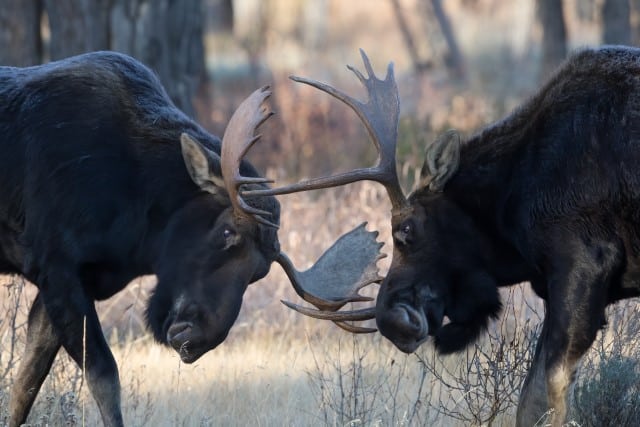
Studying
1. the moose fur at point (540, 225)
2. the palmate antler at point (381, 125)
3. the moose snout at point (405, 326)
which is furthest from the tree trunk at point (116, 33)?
the moose snout at point (405, 326)

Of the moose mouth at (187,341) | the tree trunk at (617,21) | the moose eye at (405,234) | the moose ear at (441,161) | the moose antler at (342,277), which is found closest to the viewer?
the moose mouth at (187,341)

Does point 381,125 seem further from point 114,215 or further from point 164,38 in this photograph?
point 164,38

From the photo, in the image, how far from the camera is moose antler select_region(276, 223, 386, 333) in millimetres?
7703

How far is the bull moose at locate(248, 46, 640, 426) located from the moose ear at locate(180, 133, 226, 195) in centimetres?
33

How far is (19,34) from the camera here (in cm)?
1326

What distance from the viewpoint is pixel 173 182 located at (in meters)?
7.36

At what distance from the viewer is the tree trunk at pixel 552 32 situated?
20.4m

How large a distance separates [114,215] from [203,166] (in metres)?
0.57

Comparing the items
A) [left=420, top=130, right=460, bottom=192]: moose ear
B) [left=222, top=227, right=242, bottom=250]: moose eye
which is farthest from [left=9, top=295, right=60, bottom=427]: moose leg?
[left=420, top=130, right=460, bottom=192]: moose ear

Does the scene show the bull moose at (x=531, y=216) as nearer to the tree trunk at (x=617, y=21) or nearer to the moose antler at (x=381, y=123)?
the moose antler at (x=381, y=123)

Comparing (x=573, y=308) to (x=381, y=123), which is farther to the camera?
(x=381, y=123)

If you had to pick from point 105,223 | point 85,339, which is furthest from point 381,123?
point 85,339

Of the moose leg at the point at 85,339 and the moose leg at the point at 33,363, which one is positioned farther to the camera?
the moose leg at the point at 33,363

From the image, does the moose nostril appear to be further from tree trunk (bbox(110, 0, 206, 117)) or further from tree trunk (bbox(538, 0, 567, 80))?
tree trunk (bbox(538, 0, 567, 80))
